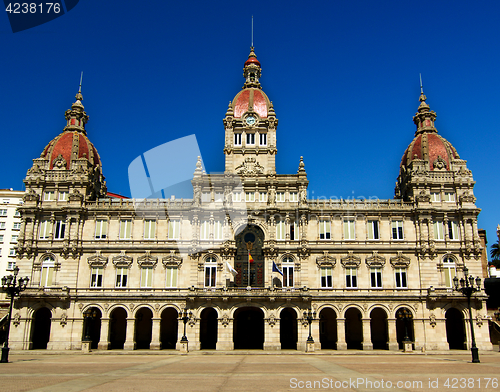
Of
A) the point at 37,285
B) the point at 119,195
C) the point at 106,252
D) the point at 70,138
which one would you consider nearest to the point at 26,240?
the point at 37,285

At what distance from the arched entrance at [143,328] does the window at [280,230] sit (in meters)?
20.5

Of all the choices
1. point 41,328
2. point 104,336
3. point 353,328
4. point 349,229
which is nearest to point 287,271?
point 349,229

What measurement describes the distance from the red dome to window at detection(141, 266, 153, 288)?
18.2 meters

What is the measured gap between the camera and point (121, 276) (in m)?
60.6

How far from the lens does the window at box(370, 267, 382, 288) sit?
5975 centimetres

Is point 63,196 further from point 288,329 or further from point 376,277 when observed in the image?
point 376,277

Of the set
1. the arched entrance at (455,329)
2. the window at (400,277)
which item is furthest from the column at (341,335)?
the arched entrance at (455,329)

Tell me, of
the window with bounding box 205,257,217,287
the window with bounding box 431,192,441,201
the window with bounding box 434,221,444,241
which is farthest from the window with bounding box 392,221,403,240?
the window with bounding box 205,257,217,287

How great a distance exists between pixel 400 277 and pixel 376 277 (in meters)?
3.12

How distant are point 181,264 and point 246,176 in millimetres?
15058

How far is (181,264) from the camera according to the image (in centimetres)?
6069

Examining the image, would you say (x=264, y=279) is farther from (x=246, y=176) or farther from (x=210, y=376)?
(x=210, y=376)

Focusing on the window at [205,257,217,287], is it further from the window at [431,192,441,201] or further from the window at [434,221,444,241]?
the window at [431,192,441,201]

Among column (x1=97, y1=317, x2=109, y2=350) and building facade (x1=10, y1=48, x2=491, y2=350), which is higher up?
building facade (x1=10, y1=48, x2=491, y2=350)
